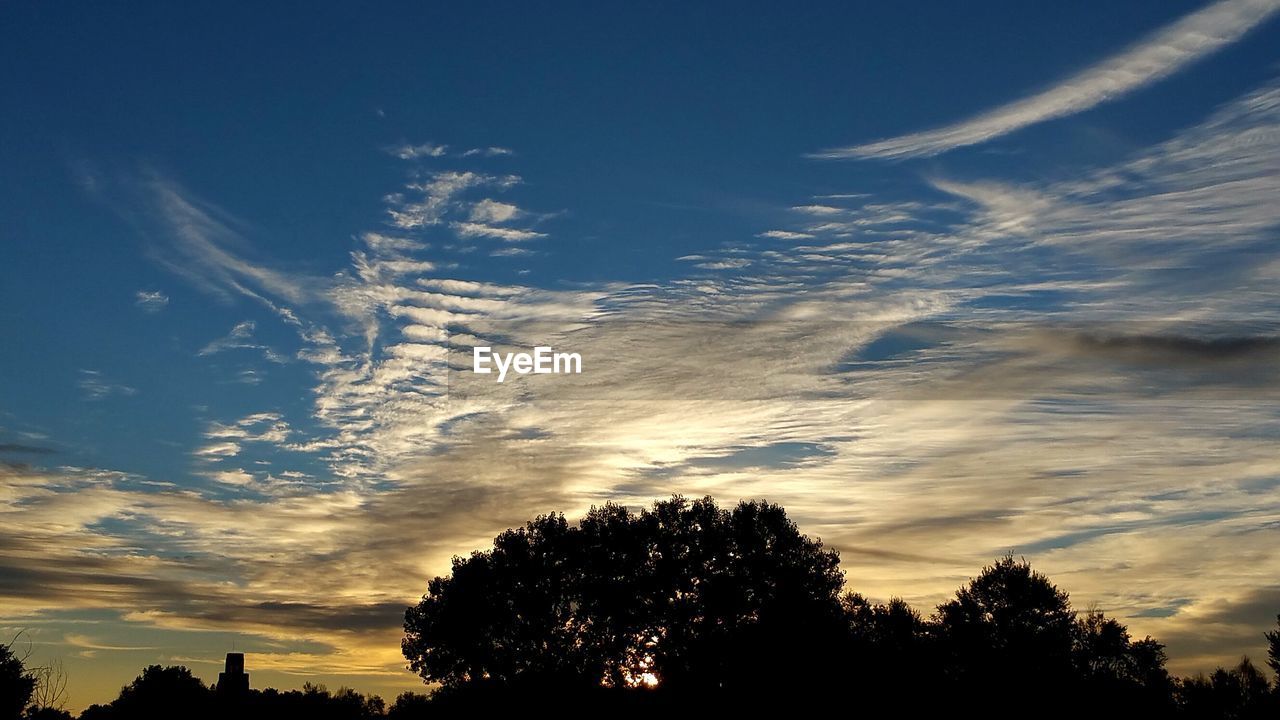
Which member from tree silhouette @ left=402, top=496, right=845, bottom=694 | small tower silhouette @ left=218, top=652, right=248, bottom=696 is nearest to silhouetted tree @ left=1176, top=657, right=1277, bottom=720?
tree silhouette @ left=402, top=496, right=845, bottom=694

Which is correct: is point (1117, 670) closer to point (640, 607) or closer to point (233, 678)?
point (640, 607)

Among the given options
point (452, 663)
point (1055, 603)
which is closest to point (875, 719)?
point (1055, 603)

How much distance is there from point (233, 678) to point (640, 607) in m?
44.0

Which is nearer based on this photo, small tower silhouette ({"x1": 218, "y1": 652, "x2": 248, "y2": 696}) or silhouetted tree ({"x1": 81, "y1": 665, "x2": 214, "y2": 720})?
small tower silhouette ({"x1": 218, "y1": 652, "x2": 248, "y2": 696})

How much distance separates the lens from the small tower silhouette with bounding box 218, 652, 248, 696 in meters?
36.8

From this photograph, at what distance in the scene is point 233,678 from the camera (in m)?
37.5

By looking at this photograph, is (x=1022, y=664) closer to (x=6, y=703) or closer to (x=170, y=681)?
(x=6, y=703)

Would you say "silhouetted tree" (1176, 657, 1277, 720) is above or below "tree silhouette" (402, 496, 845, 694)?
below

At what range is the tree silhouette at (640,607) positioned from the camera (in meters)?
72.1

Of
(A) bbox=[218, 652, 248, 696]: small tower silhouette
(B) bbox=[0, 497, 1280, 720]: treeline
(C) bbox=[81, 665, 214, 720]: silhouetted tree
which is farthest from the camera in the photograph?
(B) bbox=[0, 497, 1280, 720]: treeline

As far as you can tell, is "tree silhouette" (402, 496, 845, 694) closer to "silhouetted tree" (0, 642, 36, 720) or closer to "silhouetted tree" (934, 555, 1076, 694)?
"silhouetted tree" (934, 555, 1076, 694)

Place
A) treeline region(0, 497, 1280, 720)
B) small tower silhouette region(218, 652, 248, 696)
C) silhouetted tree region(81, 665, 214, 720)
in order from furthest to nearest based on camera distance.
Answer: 1. treeline region(0, 497, 1280, 720)
2. silhouetted tree region(81, 665, 214, 720)
3. small tower silhouette region(218, 652, 248, 696)

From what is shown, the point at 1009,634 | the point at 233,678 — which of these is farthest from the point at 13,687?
the point at 1009,634

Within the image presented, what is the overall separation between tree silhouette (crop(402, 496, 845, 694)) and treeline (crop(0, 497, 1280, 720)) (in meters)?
0.11
